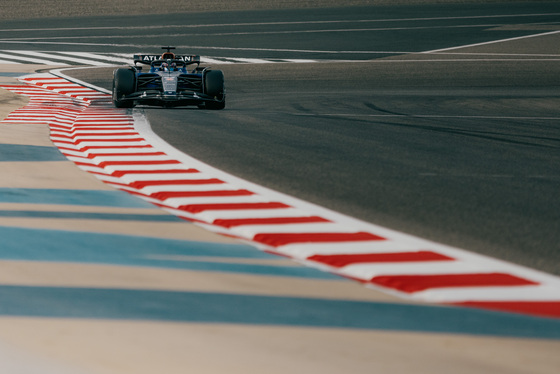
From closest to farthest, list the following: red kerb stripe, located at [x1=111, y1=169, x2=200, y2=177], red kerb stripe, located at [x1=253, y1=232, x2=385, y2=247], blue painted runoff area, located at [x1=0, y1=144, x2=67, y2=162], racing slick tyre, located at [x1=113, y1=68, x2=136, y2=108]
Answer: red kerb stripe, located at [x1=253, y1=232, x2=385, y2=247] < red kerb stripe, located at [x1=111, y1=169, x2=200, y2=177] < blue painted runoff area, located at [x1=0, y1=144, x2=67, y2=162] < racing slick tyre, located at [x1=113, y1=68, x2=136, y2=108]

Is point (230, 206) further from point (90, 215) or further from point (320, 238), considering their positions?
point (320, 238)

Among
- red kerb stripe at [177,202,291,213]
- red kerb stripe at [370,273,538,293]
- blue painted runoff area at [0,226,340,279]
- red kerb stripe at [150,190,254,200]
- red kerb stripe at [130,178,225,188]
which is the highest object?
red kerb stripe at [370,273,538,293]

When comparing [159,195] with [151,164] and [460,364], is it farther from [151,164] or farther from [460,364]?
[460,364]

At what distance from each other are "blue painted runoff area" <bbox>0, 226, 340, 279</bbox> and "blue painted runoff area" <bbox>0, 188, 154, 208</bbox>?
37.0 inches

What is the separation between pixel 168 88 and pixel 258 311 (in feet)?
37.6

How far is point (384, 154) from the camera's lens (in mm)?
9477

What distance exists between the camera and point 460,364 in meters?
3.39

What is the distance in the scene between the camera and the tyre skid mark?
447cm

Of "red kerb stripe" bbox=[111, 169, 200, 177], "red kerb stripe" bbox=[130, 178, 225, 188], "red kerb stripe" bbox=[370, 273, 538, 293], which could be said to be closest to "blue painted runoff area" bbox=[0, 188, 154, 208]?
"red kerb stripe" bbox=[130, 178, 225, 188]

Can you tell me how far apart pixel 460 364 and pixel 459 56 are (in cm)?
2422

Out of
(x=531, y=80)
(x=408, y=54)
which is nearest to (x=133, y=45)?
(x=408, y=54)

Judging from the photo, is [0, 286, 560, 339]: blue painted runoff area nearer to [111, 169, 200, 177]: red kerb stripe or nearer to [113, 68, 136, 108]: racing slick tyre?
[111, 169, 200, 177]: red kerb stripe

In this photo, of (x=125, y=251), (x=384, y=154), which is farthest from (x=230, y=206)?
(x=384, y=154)

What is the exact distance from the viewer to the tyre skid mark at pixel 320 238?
4473 mm
